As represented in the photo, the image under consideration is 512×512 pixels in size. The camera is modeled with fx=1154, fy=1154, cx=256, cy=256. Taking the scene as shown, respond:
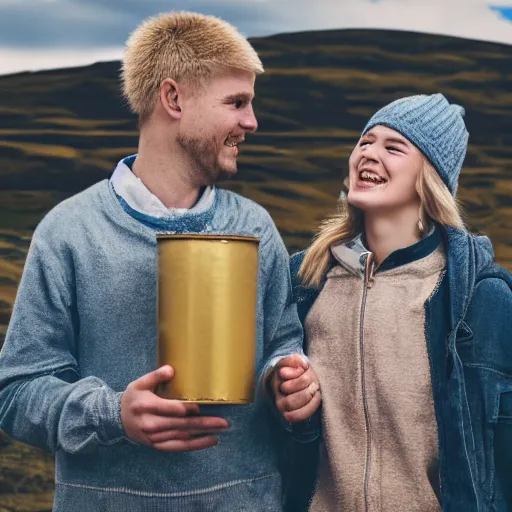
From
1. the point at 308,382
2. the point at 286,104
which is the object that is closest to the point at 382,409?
the point at 308,382

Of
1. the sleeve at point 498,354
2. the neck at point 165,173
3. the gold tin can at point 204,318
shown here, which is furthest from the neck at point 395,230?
the gold tin can at point 204,318

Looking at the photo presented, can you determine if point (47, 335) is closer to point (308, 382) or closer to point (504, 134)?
point (308, 382)

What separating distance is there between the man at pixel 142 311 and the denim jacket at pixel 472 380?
0.32 m

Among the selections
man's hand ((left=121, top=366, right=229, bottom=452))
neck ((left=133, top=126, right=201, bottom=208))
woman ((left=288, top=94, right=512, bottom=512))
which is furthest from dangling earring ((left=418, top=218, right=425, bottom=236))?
man's hand ((left=121, top=366, right=229, bottom=452))

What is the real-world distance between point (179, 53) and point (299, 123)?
2.41 meters

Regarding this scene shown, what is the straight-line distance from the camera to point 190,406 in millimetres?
2324

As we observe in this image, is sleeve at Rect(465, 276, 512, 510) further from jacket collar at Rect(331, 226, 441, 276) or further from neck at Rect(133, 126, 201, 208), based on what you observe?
neck at Rect(133, 126, 201, 208)

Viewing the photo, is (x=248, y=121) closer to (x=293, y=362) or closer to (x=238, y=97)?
(x=238, y=97)

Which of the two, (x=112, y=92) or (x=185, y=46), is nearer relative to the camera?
(x=185, y=46)

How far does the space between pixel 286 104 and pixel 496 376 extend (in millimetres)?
2586

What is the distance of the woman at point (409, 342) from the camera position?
271 centimetres

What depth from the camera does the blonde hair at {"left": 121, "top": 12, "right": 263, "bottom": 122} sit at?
8.82 feet

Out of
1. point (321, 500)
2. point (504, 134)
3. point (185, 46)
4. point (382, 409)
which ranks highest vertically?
point (504, 134)

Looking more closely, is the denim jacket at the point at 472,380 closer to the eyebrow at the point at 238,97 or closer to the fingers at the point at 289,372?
the fingers at the point at 289,372
